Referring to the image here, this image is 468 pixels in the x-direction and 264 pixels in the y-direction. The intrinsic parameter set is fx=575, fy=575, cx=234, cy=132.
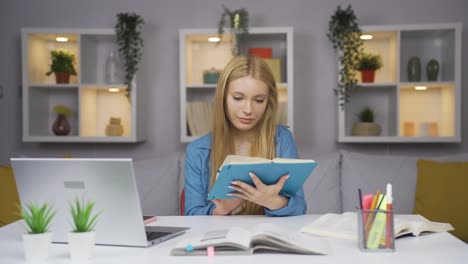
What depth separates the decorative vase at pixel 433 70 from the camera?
3615 millimetres

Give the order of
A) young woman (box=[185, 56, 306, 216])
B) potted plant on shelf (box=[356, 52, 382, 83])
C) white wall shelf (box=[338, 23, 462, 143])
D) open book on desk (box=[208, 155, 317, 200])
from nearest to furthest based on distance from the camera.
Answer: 1. open book on desk (box=[208, 155, 317, 200])
2. young woman (box=[185, 56, 306, 216])
3. white wall shelf (box=[338, 23, 462, 143])
4. potted plant on shelf (box=[356, 52, 382, 83])

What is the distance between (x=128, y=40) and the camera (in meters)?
3.67

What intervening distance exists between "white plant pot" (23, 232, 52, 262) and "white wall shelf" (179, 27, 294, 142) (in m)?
2.35

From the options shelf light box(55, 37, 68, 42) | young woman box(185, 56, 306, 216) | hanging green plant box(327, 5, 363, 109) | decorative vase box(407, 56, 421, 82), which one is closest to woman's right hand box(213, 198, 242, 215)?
young woman box(185, 56, 306, 216)

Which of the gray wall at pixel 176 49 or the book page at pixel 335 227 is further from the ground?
the gray wall at pixel 176 49

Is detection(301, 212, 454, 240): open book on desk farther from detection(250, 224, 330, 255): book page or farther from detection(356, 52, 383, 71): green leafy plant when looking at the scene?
detection(356, 52, 383, 71): green leafy plant

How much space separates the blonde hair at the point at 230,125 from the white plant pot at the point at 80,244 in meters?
0.96

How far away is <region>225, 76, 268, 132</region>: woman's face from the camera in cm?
212

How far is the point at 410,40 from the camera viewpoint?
3773 millimetres

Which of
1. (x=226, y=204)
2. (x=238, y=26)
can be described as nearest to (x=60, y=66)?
(x=238, y=26)

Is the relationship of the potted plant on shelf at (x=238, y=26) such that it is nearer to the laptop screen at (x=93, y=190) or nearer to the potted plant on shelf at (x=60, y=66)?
the potted plant on shelf at (x=60, y=66)

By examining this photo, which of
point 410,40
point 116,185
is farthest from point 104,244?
point 410,40

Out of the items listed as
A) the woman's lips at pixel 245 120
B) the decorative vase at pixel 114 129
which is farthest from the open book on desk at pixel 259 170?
the decorative vase at pixel 114 129

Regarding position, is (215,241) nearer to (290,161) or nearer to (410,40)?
(290,161)
